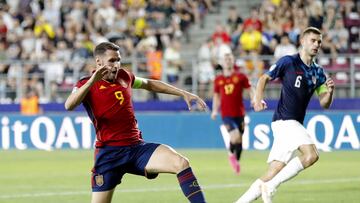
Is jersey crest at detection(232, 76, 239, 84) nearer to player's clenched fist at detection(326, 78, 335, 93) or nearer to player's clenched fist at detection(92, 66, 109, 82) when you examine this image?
player's clenched fist at detection(326, 78, 335, 93)

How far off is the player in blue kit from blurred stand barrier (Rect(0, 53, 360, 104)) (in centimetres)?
1309

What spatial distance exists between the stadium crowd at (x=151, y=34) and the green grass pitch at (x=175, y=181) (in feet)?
13.1

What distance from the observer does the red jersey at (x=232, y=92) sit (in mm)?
19500

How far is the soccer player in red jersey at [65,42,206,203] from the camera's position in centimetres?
1005

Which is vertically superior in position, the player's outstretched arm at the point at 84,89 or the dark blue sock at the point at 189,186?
the player's outstretched arm at the point at 84,89

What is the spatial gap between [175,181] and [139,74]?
10608mm

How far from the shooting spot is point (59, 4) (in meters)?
31.3

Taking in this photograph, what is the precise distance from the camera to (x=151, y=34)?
93.8 ft

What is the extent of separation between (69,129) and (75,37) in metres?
4.96

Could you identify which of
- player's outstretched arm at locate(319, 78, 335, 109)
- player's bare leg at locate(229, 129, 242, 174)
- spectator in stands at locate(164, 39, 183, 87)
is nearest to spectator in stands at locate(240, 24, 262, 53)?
spectator in stands at locate(164, 39, 183, 87)

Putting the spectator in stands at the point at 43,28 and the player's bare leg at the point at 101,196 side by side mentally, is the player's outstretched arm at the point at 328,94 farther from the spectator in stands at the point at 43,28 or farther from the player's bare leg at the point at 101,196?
the spectator in stands at the point at 43,28

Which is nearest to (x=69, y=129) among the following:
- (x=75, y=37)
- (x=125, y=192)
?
(x=75, y=37)

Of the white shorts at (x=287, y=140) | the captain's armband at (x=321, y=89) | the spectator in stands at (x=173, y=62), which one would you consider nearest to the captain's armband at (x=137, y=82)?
the white shorts at (x=287, y=140)

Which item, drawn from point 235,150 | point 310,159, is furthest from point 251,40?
point 310,159
